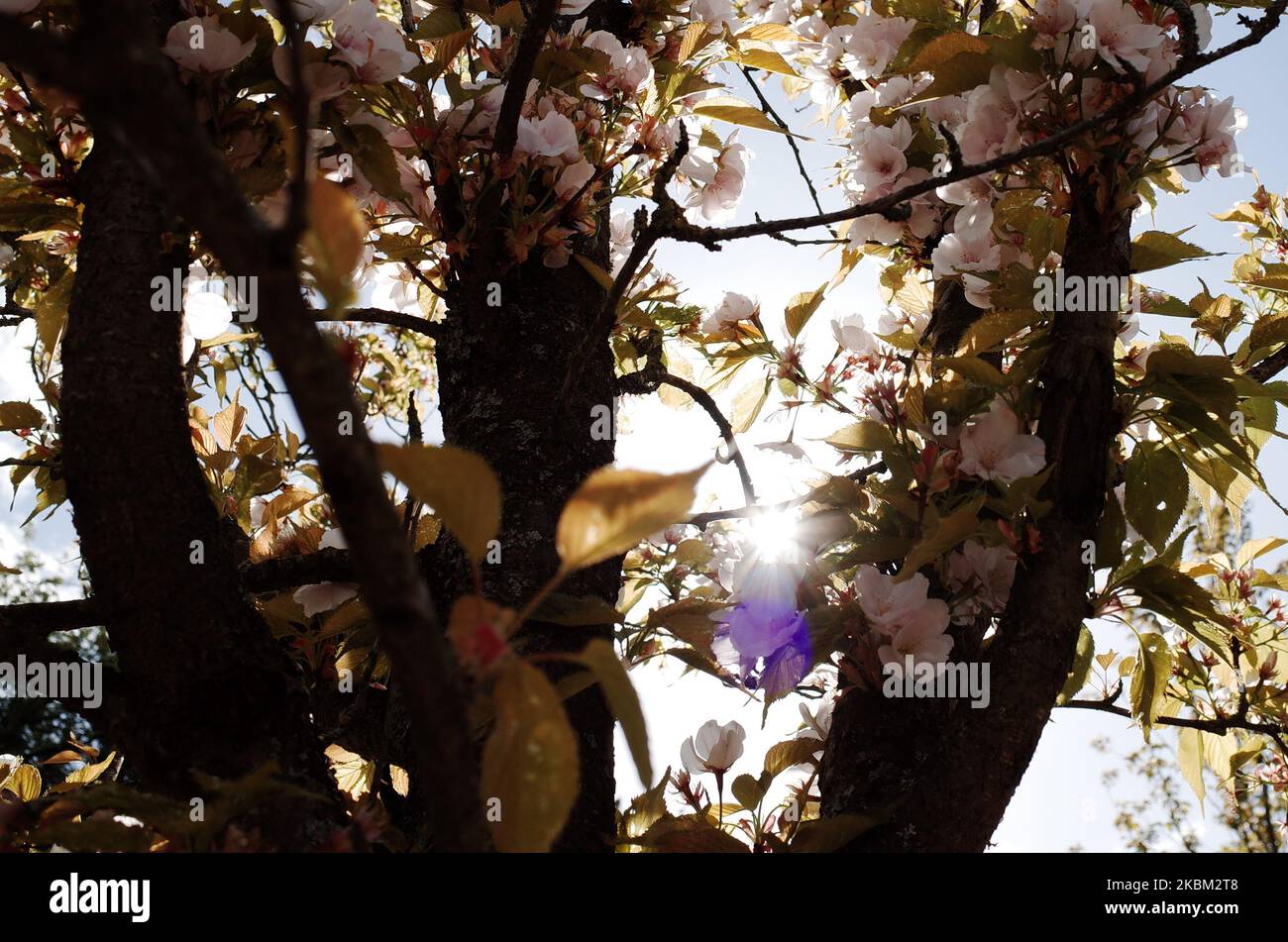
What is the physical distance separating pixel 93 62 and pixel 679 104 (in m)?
1.17

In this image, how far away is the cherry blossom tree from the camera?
766mm

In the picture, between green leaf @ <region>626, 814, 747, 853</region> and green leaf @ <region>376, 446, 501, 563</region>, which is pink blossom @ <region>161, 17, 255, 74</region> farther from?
green leaf @ <region>626, 814, 747, 853</region>

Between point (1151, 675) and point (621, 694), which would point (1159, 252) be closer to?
point (1151, 675)

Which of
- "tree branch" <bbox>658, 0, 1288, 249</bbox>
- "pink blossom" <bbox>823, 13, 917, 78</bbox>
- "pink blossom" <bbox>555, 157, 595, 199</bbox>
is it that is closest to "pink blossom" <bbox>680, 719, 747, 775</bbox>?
"tree branch" <bbox>658, 0, 1288, 249</bbox>

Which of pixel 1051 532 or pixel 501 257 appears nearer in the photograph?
pixel 1051 532

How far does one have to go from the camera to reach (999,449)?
1.00 meters

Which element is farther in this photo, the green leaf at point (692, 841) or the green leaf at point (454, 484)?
the green leaf at point (692, 841)

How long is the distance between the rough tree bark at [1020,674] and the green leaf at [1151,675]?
0.26 meters

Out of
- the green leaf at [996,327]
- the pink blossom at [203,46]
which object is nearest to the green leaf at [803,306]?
the green leaf at [996,327]

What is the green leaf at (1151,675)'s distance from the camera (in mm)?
1157

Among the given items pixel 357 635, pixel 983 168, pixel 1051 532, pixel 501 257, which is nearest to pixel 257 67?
pixel 501 257

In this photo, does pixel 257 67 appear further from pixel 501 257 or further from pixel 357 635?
pixel 357 635

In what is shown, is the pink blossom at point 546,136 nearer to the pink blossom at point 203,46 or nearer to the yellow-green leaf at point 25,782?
the pink blossom at point 203,46

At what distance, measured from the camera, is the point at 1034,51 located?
1092mm
